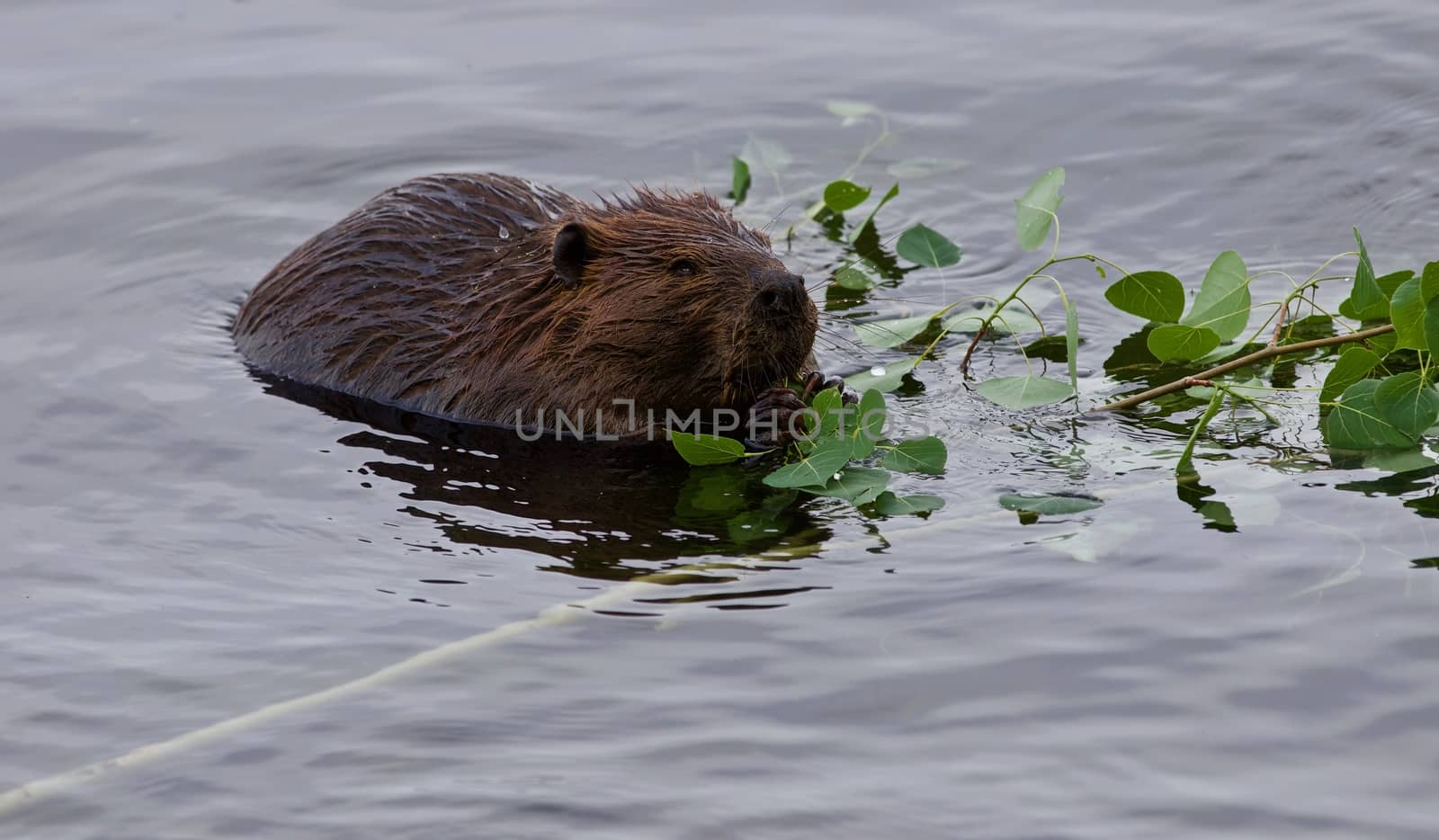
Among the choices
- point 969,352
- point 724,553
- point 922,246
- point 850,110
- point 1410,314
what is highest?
point 850,110

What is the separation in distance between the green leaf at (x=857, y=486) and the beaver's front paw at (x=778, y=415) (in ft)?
0.99

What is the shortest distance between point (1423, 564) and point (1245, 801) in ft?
3.77

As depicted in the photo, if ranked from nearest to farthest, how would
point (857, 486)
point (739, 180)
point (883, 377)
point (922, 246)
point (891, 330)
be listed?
point (857, 486) → point (883, 377) → point (891, 330) → point (922, 246) → point (739, 180)

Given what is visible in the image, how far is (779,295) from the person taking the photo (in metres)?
5.06

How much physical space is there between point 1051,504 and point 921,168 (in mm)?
3495

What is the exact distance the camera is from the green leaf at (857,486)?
4.80 metres

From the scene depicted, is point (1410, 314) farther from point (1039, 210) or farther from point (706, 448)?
point (706, 448)

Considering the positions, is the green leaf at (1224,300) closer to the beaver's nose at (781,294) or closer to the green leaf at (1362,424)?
the green leaf at (1362,424)

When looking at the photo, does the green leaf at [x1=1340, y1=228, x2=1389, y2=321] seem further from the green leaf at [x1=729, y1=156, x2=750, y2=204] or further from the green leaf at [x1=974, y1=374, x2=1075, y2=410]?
the green leaf at [x1=729, y1=156, x2=750, y2=204]

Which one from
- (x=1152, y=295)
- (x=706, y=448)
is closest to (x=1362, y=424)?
(x=1152, y=295)

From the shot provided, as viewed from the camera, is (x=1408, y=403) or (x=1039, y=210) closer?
(x=1408, y=403)

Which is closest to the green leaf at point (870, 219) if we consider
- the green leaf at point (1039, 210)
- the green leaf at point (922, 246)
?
the green leaf at point (922, 246)

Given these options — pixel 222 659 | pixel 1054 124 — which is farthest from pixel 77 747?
pixel 1054 124

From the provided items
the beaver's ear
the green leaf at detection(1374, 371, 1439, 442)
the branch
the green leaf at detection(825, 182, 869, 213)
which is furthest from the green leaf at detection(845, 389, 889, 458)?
the green leaf at detection(825, 182, 869, 213)
